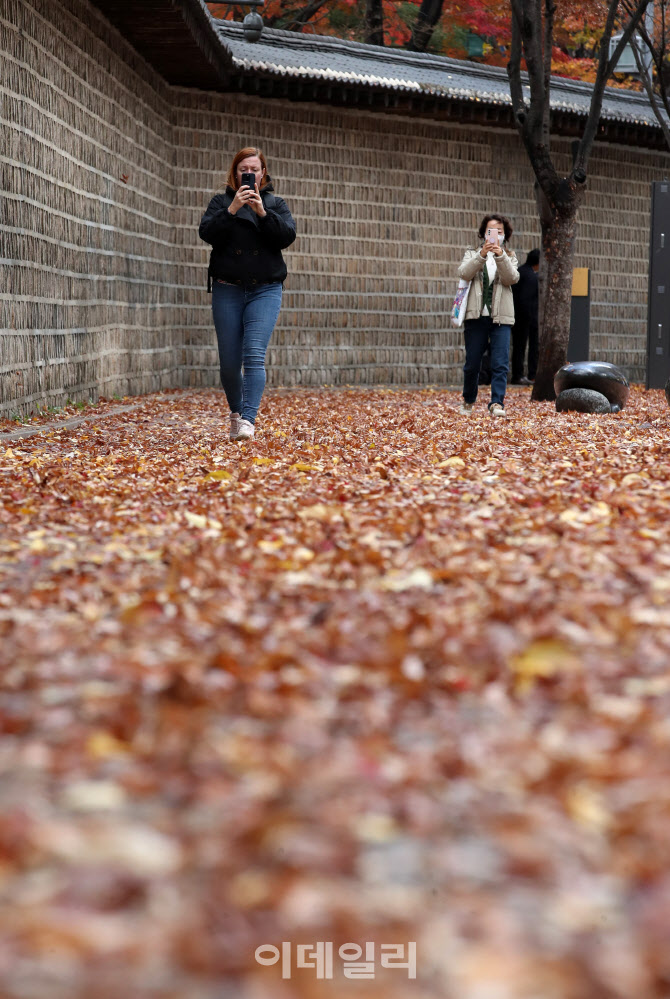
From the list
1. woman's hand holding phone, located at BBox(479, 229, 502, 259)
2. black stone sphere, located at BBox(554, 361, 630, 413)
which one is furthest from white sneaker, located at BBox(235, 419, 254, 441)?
black stone sphere, located at BBox(554, 361, 630, 413)

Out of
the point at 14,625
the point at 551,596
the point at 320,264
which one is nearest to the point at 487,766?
the point at 551,596

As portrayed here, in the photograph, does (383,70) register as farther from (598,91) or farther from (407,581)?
(407,581)

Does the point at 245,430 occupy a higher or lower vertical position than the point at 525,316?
lower

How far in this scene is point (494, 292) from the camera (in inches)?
404

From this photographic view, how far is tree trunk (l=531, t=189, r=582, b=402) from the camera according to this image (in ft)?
43.0

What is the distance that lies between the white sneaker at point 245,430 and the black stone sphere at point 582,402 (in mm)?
4265

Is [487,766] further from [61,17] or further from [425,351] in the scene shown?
[425,351]

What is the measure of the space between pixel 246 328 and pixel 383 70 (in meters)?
8.98

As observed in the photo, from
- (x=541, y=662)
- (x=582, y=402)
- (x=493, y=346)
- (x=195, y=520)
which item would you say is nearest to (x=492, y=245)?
(x=493, y=346)

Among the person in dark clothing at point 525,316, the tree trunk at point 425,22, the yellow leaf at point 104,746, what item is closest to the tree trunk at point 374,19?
the tree trunk at point 425,22

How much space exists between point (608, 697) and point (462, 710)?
0.33 meters

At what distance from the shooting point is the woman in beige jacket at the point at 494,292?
10.2 metres

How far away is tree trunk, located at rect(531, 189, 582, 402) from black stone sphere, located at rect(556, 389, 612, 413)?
5.65 feet

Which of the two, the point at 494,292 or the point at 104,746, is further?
the point at 494,292
